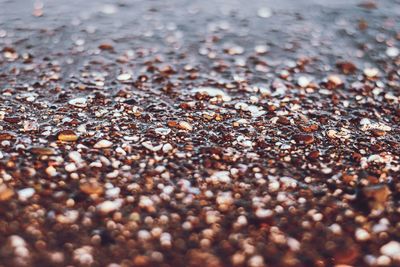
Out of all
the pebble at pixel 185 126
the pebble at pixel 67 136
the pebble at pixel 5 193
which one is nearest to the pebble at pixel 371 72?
the pebble at pixel 185 126

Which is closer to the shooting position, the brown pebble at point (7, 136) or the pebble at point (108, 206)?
the pebble at point (108, 206)

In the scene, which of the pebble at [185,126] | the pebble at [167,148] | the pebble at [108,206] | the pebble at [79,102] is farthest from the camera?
the pebble at [79,102]

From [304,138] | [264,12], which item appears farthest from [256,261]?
[264,12]

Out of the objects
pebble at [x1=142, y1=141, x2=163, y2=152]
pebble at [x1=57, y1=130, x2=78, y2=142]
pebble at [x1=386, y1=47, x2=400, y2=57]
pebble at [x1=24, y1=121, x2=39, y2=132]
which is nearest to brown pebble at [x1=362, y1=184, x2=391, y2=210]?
pebble at [x1=142, y1=141, x2=163, y2=152]

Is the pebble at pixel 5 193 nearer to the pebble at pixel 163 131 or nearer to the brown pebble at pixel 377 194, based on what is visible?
the pebble at pixel 163 131

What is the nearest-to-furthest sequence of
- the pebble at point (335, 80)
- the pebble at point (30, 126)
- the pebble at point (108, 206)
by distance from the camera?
1. the pebble at point (108, 206)
2. the pebble at point (30, 126)
3. the pebble at point (335, 80)

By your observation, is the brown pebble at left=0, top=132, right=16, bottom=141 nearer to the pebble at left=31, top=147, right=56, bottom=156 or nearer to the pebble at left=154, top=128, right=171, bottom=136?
the pebble at left=31, top=147, right=56, bottom=156

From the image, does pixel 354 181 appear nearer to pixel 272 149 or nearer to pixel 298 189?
pixel 298 189

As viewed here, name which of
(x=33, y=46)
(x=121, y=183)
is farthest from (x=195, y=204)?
(x=33, y=46)
